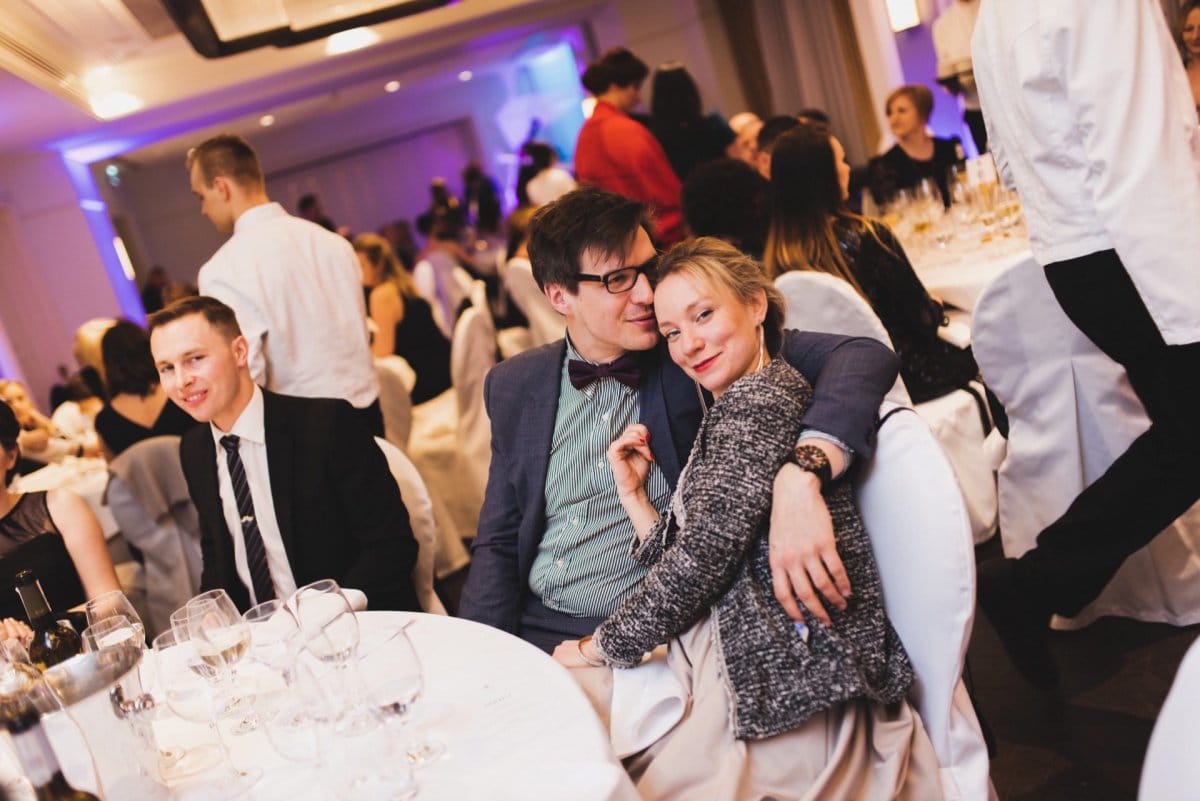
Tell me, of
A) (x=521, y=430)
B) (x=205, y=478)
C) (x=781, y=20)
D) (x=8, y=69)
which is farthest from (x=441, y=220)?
(x=521, y=430)

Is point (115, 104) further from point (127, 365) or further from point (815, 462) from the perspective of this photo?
point (815, 462)

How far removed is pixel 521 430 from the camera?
1.96 metres

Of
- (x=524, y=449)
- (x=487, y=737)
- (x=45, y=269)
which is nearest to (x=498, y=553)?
(x=524, y=449)

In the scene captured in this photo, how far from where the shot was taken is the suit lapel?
7.55 feet

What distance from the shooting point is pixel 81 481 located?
4.14 metres

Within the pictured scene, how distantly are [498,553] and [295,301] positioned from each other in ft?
5.98

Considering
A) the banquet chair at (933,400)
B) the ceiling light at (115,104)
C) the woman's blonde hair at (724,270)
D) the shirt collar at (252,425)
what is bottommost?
the banquet chair at (933,400)

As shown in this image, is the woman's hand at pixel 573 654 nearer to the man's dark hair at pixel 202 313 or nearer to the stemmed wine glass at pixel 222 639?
the stemmed wine glass at pixel 222 639

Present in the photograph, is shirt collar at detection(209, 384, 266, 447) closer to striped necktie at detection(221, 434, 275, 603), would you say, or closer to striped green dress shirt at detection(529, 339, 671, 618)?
striped necktie at detection(221, 434, 275, 603)

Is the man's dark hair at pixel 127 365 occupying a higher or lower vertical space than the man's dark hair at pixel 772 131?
lower

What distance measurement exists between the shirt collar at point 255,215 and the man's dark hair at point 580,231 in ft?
6.23

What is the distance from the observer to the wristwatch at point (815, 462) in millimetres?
1385

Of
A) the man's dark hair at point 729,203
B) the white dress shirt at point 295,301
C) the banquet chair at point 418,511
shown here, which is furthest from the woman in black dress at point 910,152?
the banquet chair at point 418,511

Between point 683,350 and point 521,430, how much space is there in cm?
46
